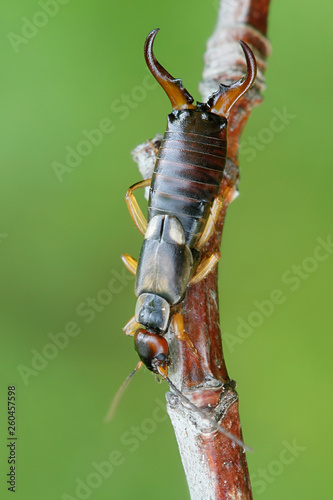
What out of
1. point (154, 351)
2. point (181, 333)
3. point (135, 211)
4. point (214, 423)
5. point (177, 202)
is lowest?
point (214, 423)

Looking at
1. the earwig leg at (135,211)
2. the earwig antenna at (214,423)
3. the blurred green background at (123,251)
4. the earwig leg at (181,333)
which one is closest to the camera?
the earwig antenna at (214,423)

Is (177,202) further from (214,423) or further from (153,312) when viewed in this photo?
(214,423)

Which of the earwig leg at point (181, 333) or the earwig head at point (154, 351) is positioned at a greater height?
the earwig head at point (154, 351)

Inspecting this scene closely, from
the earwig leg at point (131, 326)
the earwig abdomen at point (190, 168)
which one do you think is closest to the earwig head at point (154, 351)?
the earwig leg at point (131, 326)

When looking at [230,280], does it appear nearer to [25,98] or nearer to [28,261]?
[28,261]

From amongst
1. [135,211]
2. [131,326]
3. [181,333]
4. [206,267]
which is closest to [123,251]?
[135,211]

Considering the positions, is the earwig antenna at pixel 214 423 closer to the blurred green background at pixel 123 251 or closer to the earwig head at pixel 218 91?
the earwig head at pixel 218 91
